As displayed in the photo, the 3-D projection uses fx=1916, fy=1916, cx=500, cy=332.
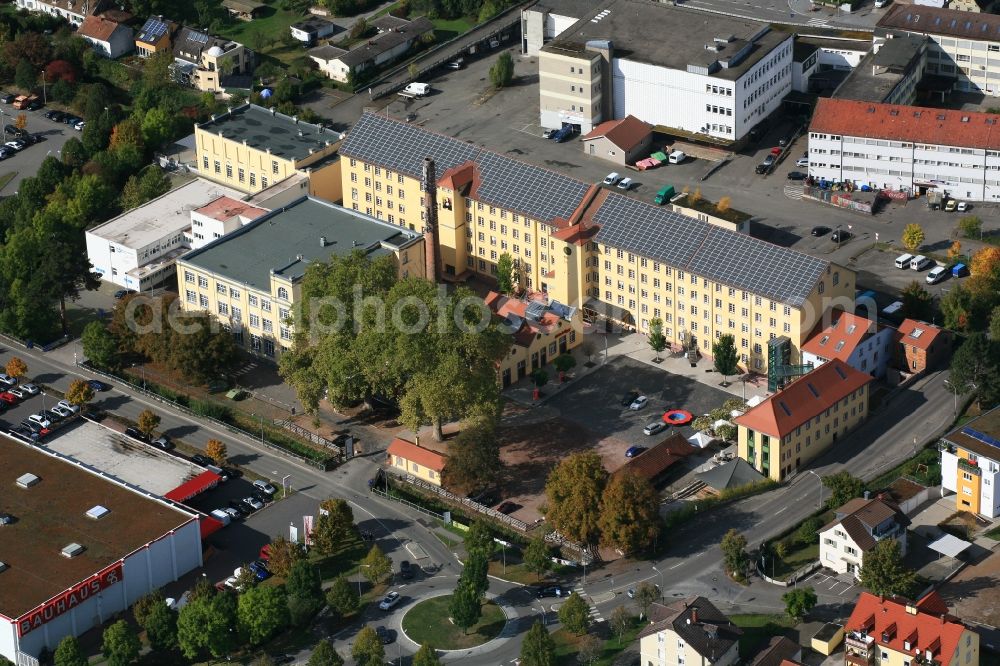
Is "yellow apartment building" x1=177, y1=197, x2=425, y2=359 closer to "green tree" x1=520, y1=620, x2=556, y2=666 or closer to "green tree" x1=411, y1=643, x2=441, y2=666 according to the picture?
"green tree" x1=411, y1=643, x2=441, y2=666

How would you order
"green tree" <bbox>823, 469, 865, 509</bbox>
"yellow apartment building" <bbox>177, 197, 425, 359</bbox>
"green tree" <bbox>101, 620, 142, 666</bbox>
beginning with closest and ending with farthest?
"green tree" <bbox>101, 620, 142, 666</bbox>, "green tree" <bbox>823, 469, 865, 509</bbox>, "yellow apartment building" <bbox>177, 197, 425, 359</bbox>

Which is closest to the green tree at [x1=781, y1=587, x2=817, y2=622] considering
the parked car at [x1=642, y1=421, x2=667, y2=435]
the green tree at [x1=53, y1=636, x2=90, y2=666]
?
the parked car at [x1=642, y1=421, x2=667, y2=435]

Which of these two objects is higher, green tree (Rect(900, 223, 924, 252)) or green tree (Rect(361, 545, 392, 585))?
green tree (Rect(900, 223, 924, 252))

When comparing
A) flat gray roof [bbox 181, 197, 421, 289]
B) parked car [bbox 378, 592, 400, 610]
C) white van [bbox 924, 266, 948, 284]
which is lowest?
parked car [bbox 378, 592, 400, 610]

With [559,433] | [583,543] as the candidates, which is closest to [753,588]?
[583,543]

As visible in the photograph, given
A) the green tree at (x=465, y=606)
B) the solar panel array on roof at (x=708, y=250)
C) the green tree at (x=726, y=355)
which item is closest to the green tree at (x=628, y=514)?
the green tree at (x=465, y=606)

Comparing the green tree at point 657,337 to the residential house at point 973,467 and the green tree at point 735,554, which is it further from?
the green tree at point 735,554

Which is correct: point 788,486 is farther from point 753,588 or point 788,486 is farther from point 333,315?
point 333,315
